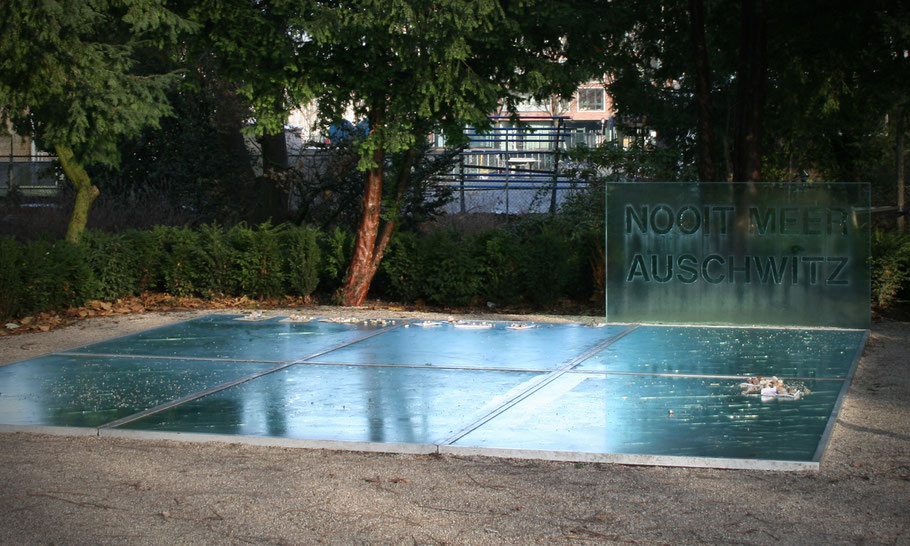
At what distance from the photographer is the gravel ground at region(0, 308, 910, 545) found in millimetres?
4680

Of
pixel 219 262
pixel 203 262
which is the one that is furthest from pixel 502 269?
pixel 203 262

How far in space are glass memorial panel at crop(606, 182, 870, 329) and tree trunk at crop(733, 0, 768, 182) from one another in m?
2.04

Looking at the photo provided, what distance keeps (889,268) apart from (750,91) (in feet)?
9.71

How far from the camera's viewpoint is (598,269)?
526 inches

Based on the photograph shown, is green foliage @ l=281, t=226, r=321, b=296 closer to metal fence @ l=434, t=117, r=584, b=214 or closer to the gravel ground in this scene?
metal fence @ l=434, t=117, r=584, b=214

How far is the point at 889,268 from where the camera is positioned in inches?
478

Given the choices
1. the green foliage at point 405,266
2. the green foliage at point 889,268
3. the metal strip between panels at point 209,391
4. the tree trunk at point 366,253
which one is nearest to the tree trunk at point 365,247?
the tree trunk at point 366,253

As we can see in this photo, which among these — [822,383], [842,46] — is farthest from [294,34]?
[822,383]

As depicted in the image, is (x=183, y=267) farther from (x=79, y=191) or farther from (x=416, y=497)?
(x=416, y=497)

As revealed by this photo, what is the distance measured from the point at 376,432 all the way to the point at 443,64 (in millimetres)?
6367

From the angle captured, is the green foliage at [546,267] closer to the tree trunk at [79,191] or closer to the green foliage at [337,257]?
the green foliage at [337,257]

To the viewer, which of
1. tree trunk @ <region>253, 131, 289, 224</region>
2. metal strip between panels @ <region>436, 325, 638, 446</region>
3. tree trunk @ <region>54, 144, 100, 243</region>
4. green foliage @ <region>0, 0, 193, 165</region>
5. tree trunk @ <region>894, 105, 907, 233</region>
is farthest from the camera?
tree trunk @ <region>253, 131, 289, 224</region>

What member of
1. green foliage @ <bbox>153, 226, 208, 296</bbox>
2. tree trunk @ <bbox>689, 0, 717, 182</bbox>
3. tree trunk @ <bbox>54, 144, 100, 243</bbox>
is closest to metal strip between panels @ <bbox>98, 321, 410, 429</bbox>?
green foliage @ <bbox>153, 226, 208, 296</bbox>

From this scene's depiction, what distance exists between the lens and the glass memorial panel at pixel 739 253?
36.4 ft
